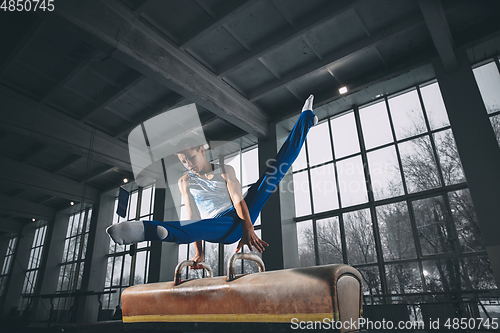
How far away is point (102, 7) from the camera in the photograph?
161 inches

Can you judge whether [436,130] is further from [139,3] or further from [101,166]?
[101,166]

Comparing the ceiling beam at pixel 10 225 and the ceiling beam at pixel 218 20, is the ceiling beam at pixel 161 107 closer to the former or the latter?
the ceiling beam at pixel 218 20

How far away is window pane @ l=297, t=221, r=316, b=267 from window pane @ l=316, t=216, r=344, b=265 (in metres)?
0.20

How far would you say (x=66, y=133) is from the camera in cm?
620

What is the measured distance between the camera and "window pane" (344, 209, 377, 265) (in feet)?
18.6

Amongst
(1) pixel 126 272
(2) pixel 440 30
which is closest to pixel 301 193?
(2) pixel 440 30

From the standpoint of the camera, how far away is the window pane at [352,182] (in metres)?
6.06

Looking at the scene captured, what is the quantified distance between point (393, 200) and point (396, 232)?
0.62 m

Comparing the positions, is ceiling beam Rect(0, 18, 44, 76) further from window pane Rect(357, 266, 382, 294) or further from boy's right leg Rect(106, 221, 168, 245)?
window pane Rect(357, 266, 382, 294)

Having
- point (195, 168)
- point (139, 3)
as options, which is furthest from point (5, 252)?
point (139, 3)

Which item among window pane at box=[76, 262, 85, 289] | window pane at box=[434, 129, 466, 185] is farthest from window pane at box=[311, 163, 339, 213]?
window pane at box=[76, 262, 85, 289]

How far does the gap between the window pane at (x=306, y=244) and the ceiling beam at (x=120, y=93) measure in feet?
15.5

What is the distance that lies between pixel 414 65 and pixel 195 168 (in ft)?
17.6

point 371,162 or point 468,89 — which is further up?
point 468,89
